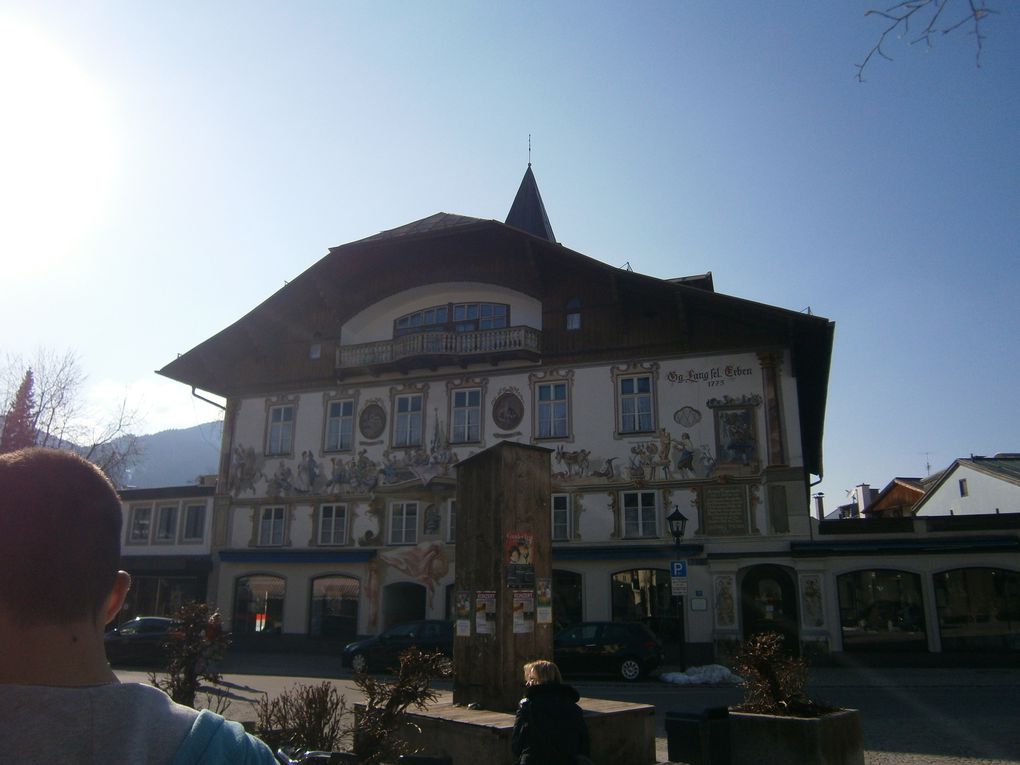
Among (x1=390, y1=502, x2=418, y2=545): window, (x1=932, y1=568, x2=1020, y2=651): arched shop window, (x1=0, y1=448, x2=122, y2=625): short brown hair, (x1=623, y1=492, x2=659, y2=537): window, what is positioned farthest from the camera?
(x1=390, y1=502, x2=418, y2=545): window

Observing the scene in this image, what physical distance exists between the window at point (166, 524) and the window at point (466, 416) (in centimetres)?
1356

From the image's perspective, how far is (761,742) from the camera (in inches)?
357

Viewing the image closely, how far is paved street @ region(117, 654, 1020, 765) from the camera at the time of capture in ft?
37.6

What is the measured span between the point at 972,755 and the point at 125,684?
1227cm

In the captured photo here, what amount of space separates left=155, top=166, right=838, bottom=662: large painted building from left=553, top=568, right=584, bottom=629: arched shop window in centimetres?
6

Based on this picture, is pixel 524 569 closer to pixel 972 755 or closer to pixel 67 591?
pixel 972 755

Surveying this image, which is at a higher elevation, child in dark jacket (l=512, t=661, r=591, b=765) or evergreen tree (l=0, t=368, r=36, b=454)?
evergreen tree (l=0, t=368, r=36, b=454)

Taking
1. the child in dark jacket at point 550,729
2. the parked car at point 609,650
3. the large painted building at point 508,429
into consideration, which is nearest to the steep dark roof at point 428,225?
the large painted building at point 508,429

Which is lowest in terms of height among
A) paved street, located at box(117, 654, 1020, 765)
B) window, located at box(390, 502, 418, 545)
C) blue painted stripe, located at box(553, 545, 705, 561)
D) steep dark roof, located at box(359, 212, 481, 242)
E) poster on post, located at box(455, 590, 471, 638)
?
paved street, located at box(117, 654, 1020, 765)

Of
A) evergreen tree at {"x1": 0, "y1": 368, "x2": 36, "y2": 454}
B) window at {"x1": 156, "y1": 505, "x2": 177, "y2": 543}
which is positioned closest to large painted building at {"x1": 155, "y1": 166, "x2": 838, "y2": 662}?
window at {"x1": 156, "y1": 505, "x2": 177, "y2": 543}

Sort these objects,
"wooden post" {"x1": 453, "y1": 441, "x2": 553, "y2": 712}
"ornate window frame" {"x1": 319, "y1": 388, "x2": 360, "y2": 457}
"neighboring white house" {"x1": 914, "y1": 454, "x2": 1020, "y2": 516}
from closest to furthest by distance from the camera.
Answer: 1. "wooden post" {"x1": 453, "y1": 441, "x2": 553, "y2": 712}
2. "ornate window frame" {"x1": 319, "y1": 388, "x2": 360, "y2": 457}
3. "neighboring white house" {"x1": 914, "y1": 454, "x2": 1020, "y2": 516}

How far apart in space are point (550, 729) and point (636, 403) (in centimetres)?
2221

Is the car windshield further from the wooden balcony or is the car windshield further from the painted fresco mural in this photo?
the wooden balcony

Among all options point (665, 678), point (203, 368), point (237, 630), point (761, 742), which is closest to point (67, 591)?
point (761, 742)
